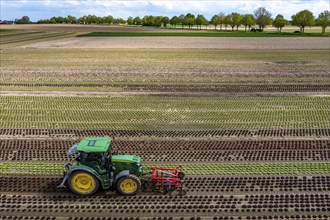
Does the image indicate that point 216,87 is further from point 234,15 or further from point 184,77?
point 234,15

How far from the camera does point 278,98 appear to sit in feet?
63.6

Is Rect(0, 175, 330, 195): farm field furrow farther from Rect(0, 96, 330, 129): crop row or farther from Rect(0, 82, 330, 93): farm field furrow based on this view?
Rect(0, 82, 330, 93): farm field furrow

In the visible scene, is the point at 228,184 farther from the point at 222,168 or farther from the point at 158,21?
the point at 158,21

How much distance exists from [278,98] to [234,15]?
121 meters

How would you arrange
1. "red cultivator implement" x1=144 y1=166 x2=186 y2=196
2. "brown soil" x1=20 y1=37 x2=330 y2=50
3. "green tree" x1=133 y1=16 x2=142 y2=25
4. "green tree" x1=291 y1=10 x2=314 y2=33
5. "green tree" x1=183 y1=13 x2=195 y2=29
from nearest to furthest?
"red cultivator implement" x1=144 y1=166 x2=186 y2=196
"brown soil" x1=20 y1=37 x2=330 y2=50
"green tree" x1=291 y1=10 x2=314 y2=33
"green tree" x1=183 y1=13 x2=195 y2=29
"green tree" x1=133 y1=16 x2=142 y2=25

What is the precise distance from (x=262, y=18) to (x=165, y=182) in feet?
416

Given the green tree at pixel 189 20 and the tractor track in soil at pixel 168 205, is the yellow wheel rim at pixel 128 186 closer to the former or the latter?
the tractor track in soil at pixel 168 205

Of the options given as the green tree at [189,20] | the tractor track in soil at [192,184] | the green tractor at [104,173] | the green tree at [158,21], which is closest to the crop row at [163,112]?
the tractor track in soil at [192,184]

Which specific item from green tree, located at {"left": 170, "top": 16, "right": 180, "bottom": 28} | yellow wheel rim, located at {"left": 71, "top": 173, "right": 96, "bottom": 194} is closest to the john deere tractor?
yellow wheel rim, located at {"left": 71, "top": 173, "right": 96, "bottom": 194}

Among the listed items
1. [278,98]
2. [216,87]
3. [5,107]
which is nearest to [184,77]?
[216,87]

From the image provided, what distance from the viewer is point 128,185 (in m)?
8.87

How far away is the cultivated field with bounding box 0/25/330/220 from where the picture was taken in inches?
338

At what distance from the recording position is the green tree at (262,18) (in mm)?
123838

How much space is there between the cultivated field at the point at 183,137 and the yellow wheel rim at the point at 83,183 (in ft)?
0.90
